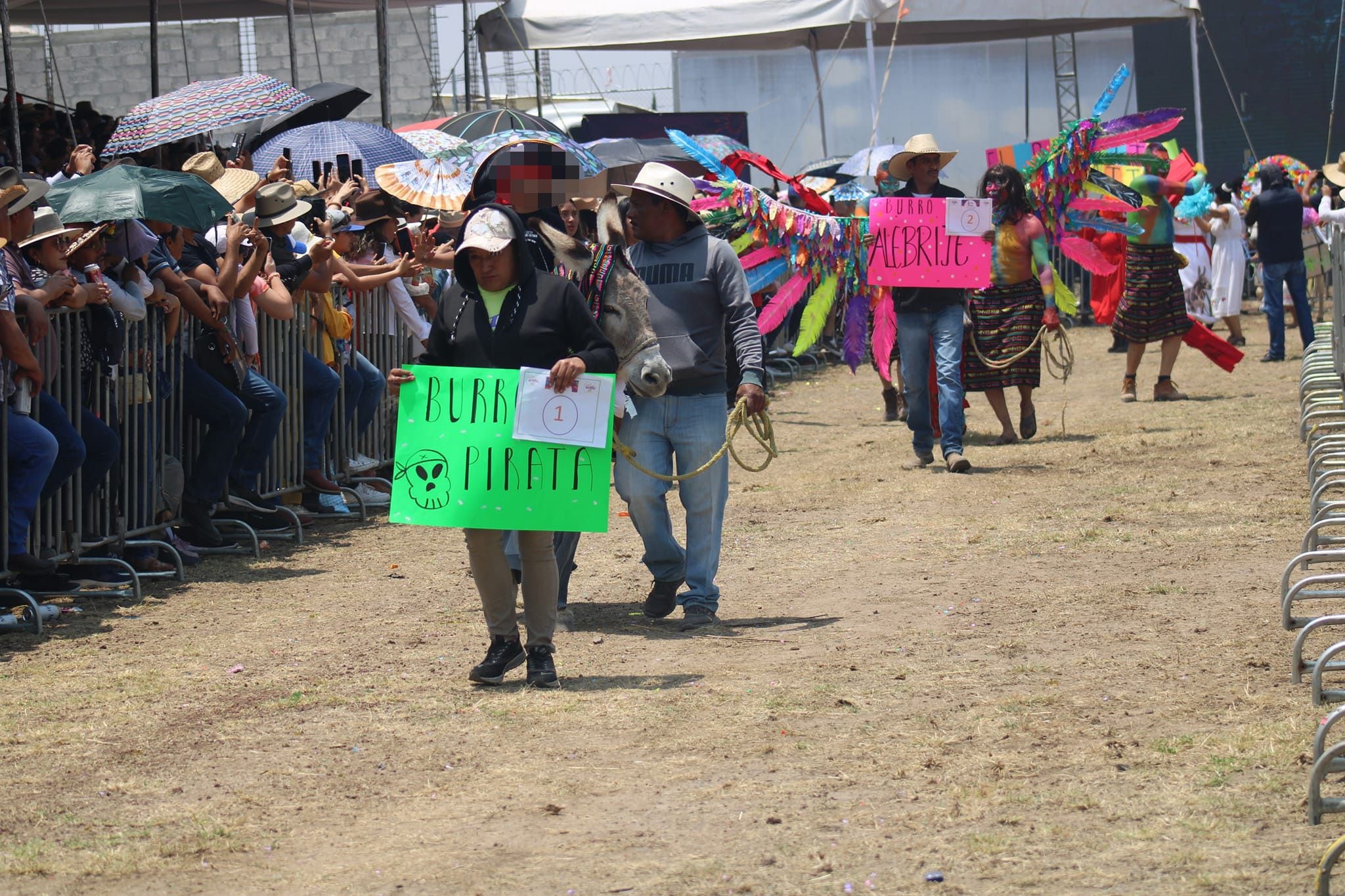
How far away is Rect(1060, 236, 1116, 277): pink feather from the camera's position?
12.3 meters

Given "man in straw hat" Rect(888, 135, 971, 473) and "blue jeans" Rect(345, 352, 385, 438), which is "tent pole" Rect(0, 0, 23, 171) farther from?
"man in straw hat" Rect(888, 135, 971, 473)

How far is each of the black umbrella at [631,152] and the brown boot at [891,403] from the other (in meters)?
3.98

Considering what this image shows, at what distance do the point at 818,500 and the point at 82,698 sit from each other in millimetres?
Answer: 5441

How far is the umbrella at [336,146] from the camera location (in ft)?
44.3

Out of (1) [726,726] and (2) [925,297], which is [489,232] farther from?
(2) [925,297]

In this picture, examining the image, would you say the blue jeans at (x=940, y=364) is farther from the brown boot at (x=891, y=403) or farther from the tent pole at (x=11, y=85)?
the tent pole at (x=11, y=85)

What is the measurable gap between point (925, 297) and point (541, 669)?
232 inches

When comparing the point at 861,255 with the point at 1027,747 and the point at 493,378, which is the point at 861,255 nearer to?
the point at 493,378

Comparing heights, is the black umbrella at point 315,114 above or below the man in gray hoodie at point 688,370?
above

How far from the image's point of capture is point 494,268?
19.1 ft

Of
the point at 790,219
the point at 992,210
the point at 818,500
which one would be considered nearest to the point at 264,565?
the point at 818,500

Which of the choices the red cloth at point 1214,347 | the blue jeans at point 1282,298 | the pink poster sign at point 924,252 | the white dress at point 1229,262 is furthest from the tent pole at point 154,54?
the white dress at point 1229,262

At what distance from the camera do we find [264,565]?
895cm

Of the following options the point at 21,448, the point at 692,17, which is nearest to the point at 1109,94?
the point at 21,448
